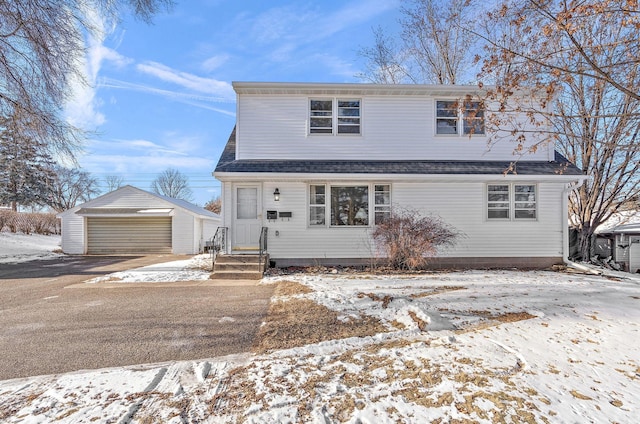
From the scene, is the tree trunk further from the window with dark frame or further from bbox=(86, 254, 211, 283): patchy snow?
bbox=(86, 254, 211, 283): patchy snow

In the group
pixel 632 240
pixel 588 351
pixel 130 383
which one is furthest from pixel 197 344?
pixel 632 240

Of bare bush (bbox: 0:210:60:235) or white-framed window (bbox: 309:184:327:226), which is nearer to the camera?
white-framed window (bbox: 309:184:327:226)

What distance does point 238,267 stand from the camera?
8.43 m

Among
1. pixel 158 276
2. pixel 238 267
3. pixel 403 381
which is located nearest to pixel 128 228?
pixel 158 276

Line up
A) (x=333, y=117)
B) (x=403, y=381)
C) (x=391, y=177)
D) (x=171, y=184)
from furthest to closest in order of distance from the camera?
(x=171, y=184) → (x=333, y=117) → (x=391, y=177) → (x=403, y=381)

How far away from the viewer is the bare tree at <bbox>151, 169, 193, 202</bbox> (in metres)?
51.9

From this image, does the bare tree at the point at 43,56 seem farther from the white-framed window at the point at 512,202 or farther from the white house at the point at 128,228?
the white-framed window at the point at 512,202

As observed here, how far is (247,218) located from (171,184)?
159 feet

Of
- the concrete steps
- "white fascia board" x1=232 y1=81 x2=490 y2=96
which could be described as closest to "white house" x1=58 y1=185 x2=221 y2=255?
the concrete steps

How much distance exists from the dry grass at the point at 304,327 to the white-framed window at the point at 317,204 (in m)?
4.51

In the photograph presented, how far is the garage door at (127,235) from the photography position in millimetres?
16469

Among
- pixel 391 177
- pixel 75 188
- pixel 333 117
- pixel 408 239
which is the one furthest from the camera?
pixel 75 188

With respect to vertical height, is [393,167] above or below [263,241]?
above

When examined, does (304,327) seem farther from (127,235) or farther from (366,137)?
(127,235)
